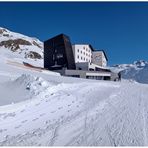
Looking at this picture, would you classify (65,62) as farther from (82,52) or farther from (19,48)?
(19,48)

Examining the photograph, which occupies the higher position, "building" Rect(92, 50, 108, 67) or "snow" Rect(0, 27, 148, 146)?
"building" Rect(92, 50, 108, 67)

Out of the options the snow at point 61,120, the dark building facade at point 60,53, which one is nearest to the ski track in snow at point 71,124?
the snow at point 61,120

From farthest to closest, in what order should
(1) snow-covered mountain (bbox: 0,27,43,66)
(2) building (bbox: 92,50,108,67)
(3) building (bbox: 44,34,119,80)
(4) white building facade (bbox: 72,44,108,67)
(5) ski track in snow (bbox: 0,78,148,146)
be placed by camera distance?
(1) snow-covered mountain (bbox: 0,27,43,66) → (2) building (bbox: 92,50,108,67) → (4) white building facade (bbox: 72,44,108,67) → (3) building (bbox: 44,34,119,80) → (5) ski track in snow (bbox: 0,78,148,146)

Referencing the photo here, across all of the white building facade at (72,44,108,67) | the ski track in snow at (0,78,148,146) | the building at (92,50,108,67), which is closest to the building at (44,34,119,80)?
the white building facade at (72,44,108,67)

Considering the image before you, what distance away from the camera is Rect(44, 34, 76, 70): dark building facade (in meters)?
50.5

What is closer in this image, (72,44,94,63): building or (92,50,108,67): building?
(72,44,94,63): building

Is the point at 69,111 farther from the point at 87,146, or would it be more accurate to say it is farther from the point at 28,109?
the point at 87,146

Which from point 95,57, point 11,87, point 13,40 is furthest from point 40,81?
point 13,40

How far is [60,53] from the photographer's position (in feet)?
171

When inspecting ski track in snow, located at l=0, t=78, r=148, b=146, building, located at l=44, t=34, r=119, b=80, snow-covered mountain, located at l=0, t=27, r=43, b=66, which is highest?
snow-covered mountain, located at l=0, t=27, r=43, b=66

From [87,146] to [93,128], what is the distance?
54.2 inches

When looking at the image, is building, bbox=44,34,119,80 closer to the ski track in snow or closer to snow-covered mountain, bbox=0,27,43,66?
the ski track in snow

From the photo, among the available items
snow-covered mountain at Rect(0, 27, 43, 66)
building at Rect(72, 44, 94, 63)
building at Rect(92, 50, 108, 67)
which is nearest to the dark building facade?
building at Rect(72, 44, 94, 63)

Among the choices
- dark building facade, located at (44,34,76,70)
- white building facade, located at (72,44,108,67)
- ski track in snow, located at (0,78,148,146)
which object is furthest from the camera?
white building facade, located at (72,44,108,67)
